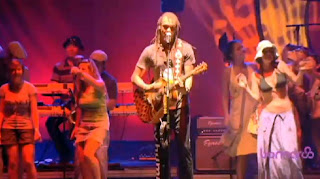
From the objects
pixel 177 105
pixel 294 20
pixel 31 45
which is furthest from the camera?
pixel 31 45

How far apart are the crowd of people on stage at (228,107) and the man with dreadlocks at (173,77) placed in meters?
0.01

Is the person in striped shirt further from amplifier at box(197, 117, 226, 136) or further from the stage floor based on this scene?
amplifier at box(197, 117, 226, 136)

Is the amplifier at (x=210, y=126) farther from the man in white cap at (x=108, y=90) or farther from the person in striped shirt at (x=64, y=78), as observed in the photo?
the person in striped shirt at (x=64, y=78)

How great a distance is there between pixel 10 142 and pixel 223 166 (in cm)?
305

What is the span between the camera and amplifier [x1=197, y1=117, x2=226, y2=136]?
8328mm

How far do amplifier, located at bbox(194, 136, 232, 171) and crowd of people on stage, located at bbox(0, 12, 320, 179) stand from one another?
0.52ft

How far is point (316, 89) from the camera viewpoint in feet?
26.7

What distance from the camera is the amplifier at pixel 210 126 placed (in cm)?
833

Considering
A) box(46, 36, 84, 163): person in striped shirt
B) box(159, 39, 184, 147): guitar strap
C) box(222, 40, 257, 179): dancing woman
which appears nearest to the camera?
box(159, 39, 184, 147): guitar strap

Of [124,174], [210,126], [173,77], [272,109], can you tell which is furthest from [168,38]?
[124,174]

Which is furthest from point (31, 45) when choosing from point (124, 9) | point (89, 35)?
point (124, 9)

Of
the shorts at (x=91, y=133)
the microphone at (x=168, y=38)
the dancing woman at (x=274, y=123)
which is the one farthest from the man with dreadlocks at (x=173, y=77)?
the dancing woman at (x=274, y=123)

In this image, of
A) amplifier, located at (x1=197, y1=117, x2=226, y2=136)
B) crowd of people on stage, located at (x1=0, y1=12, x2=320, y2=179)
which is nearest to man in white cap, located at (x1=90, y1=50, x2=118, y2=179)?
crowd of people on stage, located at (x1=0, y1=12, x2=320, y2=179)

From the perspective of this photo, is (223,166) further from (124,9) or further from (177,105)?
(124,9)
